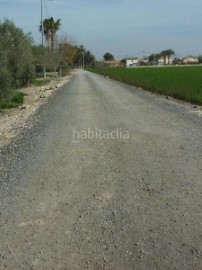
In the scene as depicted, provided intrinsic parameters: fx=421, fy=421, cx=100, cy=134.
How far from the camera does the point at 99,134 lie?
447 inches

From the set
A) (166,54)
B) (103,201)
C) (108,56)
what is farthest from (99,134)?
(108,56)

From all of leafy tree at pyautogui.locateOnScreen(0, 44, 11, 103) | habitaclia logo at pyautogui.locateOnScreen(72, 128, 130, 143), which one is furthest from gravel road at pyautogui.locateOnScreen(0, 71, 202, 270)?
leafy tree at pyautogui.locateOnScreen(0, 44, 11, 103)

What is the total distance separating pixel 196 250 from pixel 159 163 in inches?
145

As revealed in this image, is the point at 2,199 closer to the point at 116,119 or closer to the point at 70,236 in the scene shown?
the point at 70,236

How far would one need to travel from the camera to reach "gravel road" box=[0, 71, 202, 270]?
4219mm

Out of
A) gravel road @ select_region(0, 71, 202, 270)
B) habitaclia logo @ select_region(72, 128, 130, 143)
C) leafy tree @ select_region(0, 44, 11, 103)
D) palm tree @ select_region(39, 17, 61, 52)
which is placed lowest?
gravel road @ select_region(0, 71, 202, 270)

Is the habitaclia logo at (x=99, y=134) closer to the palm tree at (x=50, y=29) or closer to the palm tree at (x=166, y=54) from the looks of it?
the palm tree at (x=50, y=29)

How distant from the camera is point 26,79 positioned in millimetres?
43250

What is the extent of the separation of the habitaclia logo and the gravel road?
3 cm

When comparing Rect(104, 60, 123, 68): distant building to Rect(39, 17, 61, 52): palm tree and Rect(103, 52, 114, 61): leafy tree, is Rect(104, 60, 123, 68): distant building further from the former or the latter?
Rect(39, 17, 61, 52): palm tree

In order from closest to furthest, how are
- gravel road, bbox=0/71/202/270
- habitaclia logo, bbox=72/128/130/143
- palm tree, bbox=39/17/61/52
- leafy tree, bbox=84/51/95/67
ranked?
gravel road, bbox=0/71/202/270 < habitaclia logo, bbox=72/128/130/143 < palm tree, bbox=39/17/61/52 < leafy tree, bbox=84/51/95/67

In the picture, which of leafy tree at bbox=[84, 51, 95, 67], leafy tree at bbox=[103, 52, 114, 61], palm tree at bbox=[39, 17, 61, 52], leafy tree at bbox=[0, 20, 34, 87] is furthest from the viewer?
leafy tree at bbox=[103, 52, 114, 61]

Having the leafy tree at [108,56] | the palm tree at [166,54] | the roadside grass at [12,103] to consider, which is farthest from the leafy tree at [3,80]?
the leafy tree at [108,56]

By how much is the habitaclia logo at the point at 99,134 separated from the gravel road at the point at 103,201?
3cm
